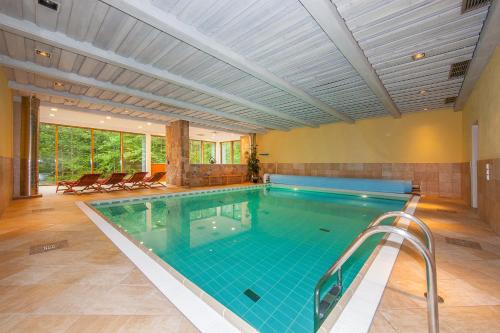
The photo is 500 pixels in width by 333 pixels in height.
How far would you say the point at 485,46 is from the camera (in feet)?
11.1

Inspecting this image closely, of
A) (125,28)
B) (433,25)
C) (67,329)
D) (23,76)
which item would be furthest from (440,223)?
(23,76)

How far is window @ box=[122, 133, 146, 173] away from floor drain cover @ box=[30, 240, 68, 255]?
10.8 meters

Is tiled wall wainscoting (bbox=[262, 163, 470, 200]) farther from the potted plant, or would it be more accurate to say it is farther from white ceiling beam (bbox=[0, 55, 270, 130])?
white ceiling beam (bbox=[0, 55, 270, 130])

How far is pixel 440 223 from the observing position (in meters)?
3.99

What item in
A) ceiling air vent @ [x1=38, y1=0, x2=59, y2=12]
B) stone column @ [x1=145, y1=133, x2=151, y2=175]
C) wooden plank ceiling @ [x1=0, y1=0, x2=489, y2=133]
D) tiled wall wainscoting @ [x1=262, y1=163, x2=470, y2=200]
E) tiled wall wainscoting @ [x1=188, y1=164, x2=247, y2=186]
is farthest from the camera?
stone column @ [x1=145, y1=133, x2=151, y2=175]

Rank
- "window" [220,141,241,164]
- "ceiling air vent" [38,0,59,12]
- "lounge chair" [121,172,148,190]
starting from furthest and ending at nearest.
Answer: "window" [220,141,241,164] < "lounge chair" [121,172,148,190] < "ceiling air vent" [38,0,59,12]

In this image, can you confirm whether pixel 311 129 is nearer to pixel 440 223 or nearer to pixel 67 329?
pixel 440 223

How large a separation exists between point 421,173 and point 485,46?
584cm

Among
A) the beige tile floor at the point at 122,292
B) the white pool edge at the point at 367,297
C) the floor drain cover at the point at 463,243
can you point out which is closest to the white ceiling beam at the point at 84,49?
the beige tile floor at the point at 122,292

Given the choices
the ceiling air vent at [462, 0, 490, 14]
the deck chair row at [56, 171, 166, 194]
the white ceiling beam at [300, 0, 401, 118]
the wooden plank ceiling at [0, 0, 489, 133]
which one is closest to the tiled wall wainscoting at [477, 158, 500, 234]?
the wooden plank ceiling at [0, 0, 489, 133]

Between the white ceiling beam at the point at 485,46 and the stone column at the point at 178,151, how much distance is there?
937cm

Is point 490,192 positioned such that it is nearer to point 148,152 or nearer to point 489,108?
point 489,108

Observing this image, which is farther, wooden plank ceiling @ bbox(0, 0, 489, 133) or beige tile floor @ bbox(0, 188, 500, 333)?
wooden plank ceiling @ bbox(0, 0, 489, 133)

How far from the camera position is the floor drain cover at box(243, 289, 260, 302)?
2.16 m
